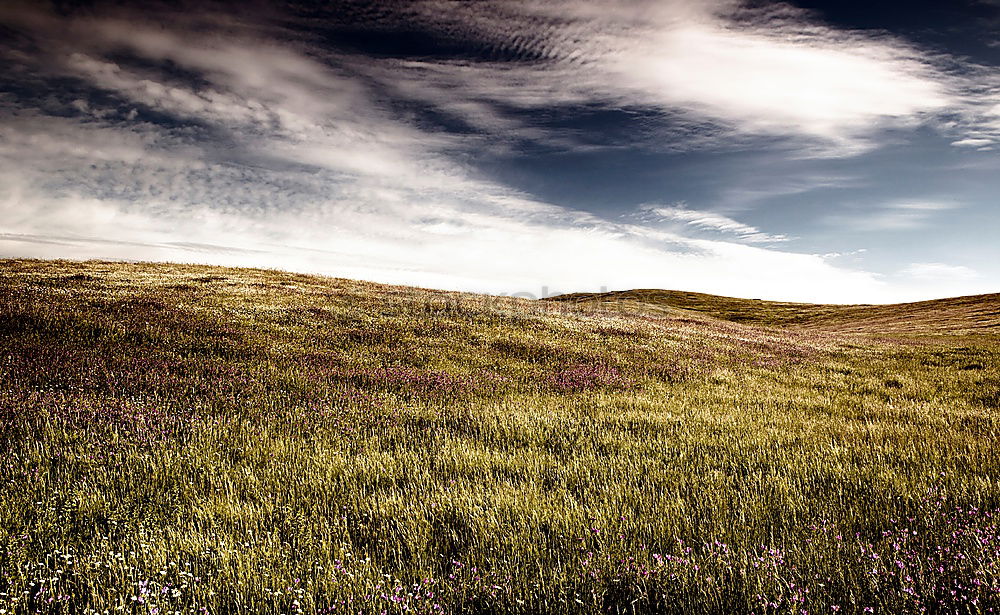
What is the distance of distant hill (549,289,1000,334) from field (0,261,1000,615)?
42452 millimetres

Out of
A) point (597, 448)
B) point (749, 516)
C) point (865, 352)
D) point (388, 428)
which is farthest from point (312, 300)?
point (865, 352)

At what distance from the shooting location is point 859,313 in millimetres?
72812

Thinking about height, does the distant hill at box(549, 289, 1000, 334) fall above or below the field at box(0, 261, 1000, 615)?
above

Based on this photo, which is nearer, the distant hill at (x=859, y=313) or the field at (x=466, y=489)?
the field at (x=466, y=489)

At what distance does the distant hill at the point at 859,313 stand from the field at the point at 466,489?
4245 cm

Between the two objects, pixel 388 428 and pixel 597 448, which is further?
pixel 388 428

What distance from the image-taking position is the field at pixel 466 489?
2.74m

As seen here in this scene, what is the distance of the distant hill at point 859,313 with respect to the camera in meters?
46.5

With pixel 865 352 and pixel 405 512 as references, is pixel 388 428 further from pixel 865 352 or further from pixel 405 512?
pixel 865 352

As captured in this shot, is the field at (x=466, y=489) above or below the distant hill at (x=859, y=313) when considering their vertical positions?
below

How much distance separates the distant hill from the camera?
46.5 m

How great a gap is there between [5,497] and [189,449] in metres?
1.44

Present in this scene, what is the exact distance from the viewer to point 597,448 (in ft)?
18.4

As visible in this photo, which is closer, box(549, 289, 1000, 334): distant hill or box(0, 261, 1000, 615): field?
box(0, 261, 1000, 615): field
